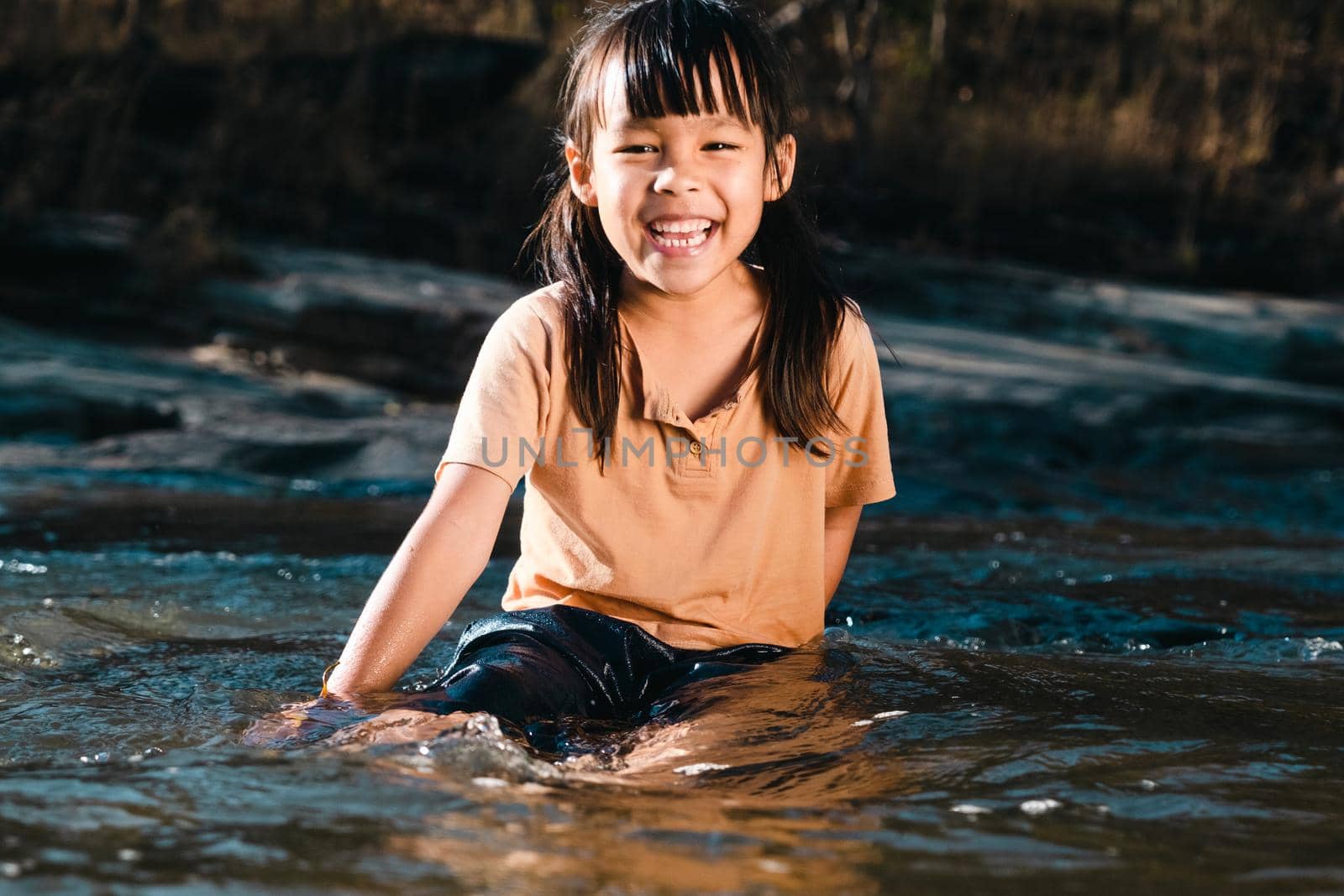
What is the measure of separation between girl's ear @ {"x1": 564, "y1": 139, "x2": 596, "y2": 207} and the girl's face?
0.05m

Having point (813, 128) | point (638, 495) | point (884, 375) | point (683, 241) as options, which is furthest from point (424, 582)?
point (813, 128)

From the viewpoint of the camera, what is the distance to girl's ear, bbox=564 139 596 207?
8.27 ft

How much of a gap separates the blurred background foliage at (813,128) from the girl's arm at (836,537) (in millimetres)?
5934

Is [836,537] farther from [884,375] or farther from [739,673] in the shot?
[884,375]

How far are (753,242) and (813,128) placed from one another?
719 cm

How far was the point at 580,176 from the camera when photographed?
2.54m

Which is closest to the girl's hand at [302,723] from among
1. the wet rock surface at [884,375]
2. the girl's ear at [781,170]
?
the girl's ear at [781,170]

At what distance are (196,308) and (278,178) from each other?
207 cm

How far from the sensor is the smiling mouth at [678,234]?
2389 millimetres

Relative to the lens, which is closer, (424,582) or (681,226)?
(424,582)

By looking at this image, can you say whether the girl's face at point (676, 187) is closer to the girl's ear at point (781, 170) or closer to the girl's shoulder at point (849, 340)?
the girl's ear at point (781, 170)

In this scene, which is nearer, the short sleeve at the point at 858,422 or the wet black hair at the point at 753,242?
the wet black hair at the point at 753,242

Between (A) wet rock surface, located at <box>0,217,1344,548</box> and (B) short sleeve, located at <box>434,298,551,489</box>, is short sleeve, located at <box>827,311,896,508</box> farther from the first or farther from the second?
(A) wet rock surface, located at <box>0,217,1344,548</box>

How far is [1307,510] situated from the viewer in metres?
5.33
